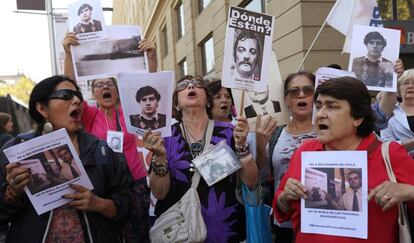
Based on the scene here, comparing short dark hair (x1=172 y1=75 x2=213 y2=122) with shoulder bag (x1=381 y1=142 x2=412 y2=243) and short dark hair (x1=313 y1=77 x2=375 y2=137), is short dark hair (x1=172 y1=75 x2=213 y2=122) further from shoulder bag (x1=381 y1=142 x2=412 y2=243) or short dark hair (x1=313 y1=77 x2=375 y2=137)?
shoulder bag (x1=381 y1=142 x2=412 y2=243)

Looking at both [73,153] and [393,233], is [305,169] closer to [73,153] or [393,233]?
[393,233]

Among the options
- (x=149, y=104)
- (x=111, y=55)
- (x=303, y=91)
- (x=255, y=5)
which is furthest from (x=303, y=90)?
(x=255, y=5)

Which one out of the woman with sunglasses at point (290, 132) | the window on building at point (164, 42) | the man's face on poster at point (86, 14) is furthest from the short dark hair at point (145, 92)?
the window on building at point (164, 42)

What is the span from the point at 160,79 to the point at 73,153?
32.7 inches

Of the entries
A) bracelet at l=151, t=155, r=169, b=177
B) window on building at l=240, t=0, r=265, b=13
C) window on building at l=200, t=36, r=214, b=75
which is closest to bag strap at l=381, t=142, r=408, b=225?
bracelet at l=151, t=155, r=169, b=177

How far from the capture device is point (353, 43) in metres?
3.54

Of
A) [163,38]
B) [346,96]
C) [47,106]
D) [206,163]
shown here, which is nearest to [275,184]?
[206,163]

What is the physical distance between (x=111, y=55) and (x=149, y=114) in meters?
0.97

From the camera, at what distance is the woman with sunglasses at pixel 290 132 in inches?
119

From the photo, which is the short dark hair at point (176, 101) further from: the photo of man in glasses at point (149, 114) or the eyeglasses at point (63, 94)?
the eyeglasses at point (63, 94)

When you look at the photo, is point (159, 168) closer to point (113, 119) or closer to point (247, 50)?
point (247, 50)

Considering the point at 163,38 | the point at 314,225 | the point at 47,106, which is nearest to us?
the point at 314,225

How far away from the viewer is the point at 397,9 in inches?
344

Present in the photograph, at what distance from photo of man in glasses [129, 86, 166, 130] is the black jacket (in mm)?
337
